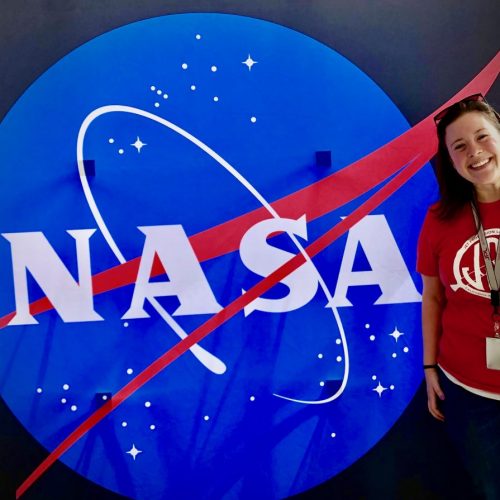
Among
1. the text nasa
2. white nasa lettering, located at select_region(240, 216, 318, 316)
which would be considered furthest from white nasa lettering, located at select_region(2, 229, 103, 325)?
white nasa lettering, located at select_region(240, 216, 318, 316)

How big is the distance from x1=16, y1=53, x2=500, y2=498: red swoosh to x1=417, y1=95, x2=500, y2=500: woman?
0.49 meters

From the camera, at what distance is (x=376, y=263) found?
98.0 inches

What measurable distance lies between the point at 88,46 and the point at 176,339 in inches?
44.3

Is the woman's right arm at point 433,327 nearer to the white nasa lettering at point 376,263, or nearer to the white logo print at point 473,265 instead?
the white logo print at point 473,265

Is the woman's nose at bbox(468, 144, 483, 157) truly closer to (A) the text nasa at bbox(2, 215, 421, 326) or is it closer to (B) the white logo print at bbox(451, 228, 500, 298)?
(B) the white logo print at bbox(451, 228, 500, 298)

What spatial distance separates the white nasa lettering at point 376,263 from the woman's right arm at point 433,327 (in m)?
0.39

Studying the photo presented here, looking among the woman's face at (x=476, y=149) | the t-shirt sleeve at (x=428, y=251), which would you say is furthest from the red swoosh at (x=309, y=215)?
the woman's face at (x=476, y=149)

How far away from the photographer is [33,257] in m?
2.38

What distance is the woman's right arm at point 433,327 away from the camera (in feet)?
6.83

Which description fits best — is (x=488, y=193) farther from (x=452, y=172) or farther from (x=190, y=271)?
(x=190, y=271)

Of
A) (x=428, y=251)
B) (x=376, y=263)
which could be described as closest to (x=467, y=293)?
(x=428, y=251)

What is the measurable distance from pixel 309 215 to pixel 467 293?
74 cm

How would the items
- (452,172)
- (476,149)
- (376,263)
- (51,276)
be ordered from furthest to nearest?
(376,263) < (51,276) < (452,172) < (476,149)

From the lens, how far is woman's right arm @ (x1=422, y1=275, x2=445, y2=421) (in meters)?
2.08
